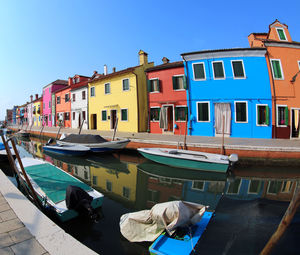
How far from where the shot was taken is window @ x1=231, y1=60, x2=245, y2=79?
13.4 m

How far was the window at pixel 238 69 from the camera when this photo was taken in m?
13.4

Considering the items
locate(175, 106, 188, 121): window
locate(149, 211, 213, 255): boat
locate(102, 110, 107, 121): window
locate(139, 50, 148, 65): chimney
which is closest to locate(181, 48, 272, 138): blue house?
locate(175, 106, 188, 121): window

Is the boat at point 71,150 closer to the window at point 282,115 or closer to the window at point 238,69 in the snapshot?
the window at point 238,69

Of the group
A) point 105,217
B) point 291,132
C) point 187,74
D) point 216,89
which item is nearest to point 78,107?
point 187,74

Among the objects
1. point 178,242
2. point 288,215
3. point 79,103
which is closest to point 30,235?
point 178,242

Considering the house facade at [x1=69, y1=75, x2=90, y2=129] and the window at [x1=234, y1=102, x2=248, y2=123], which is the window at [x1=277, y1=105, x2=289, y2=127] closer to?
the window at [x1=234, y1=102, x2=248, y2=123]

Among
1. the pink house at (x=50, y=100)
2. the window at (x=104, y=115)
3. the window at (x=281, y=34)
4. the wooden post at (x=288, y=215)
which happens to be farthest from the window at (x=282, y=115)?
the pink house at (x=50, y=100)

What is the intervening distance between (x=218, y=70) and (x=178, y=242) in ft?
45.6

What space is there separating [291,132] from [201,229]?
13.1 metres

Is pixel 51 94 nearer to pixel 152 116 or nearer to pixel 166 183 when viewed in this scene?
pixel 152 116

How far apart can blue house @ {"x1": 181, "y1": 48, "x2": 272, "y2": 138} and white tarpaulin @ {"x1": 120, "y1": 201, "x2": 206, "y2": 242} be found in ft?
36.9

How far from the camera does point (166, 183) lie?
7703 mm

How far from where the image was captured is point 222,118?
13.7 metres

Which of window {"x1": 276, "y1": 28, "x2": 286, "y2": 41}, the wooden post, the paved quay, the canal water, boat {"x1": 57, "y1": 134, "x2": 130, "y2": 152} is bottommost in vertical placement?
the canal water
